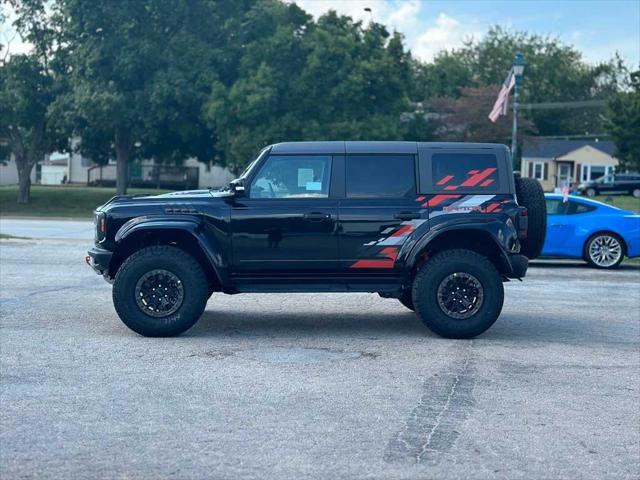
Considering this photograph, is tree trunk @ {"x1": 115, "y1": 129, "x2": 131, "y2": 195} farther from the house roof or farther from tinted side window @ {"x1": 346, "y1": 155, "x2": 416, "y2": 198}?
the house roof

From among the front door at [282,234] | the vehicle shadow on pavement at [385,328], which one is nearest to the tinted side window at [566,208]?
the vehicle shadow on pavement at [385,328]

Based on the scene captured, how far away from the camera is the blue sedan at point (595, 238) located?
1794 cm

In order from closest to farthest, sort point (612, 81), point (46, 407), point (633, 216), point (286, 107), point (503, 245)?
point (46, 407) < point (503, 245) < point (633, 216) < point (286, 107) < point (612, 81)

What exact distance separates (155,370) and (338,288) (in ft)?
8.03

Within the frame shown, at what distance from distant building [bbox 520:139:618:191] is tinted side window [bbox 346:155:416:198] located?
222 ft

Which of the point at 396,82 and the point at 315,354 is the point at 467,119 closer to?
the point at 396,82

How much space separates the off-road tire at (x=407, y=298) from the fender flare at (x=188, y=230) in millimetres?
2045

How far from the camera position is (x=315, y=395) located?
25.0ft

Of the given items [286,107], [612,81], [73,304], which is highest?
[612,81]

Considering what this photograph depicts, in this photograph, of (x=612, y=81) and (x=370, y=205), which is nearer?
(x=370, y=205)

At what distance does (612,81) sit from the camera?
96562 millimetres

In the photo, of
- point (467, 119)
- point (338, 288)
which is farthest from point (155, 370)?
point (467, 119)

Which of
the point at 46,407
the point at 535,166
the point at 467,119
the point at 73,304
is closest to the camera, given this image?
the point at 46,407

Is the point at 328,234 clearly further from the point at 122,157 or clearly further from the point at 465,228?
the point at 122,157
